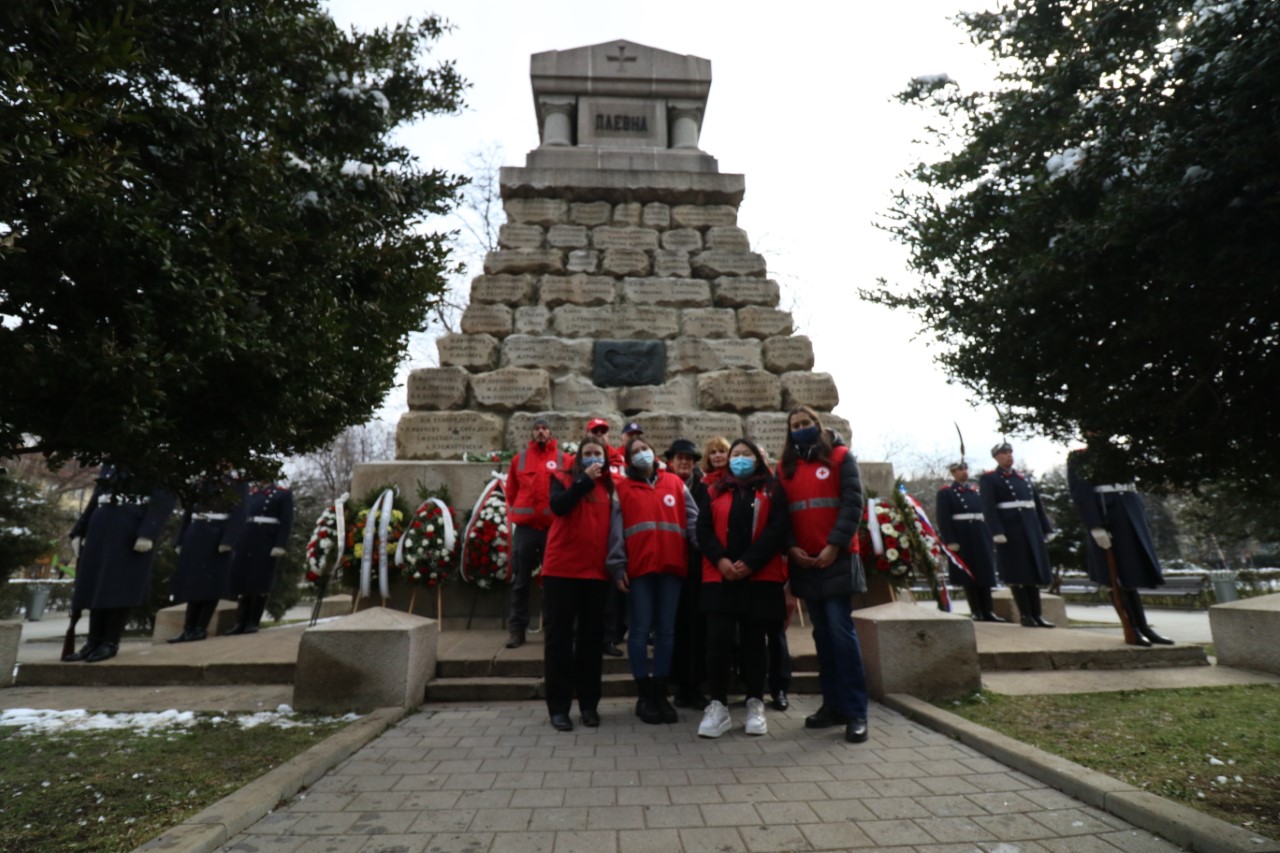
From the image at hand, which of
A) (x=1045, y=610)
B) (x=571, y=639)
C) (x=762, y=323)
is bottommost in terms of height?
(x=1045, y=610)

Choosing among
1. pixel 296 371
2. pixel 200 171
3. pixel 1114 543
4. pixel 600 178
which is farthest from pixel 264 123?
pixel 1114 543

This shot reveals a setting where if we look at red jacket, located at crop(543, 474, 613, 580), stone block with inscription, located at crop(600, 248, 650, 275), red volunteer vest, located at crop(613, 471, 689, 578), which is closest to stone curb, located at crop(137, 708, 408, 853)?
red jacket, located at crop(543, 474, 613, 580)

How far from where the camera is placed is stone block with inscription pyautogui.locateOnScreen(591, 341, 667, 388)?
9680mm

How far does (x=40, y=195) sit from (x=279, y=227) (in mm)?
1436

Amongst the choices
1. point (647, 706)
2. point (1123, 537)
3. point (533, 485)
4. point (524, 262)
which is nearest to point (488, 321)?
point (524, 262)

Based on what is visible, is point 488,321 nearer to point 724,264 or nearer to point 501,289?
point 501,289

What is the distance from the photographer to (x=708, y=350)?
9828mm

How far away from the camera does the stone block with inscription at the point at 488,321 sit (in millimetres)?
9844

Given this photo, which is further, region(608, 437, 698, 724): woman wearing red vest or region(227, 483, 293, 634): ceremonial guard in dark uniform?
region(227, 483, 293, 634): ceremonial guard in dark uniform

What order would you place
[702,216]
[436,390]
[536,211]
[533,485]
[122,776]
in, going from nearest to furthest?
[122,776] < [533,485] < [436,390] < [536,211] < [702,216]

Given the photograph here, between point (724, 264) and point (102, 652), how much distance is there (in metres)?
8.75

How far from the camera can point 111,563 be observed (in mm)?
6883

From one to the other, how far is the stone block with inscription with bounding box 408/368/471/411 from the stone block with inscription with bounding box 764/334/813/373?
4.20 metres

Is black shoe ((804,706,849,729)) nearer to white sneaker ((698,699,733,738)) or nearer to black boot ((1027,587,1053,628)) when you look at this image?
white sneaker ((698,699,733,738))
